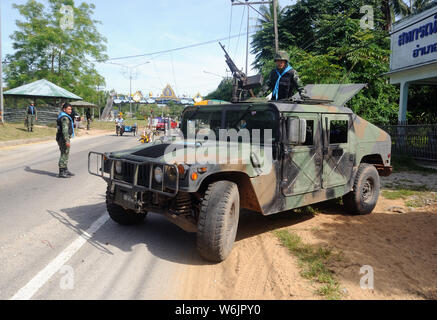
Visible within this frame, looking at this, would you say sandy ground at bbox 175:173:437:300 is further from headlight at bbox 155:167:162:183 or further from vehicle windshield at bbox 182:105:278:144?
vehicle windshield at bbox 182:105:278:144

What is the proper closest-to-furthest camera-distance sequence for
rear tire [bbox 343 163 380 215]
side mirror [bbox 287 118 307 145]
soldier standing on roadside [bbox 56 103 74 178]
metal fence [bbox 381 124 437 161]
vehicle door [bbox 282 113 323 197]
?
side mirror [bbox 287 118 307 145], vehicle door [bbox 282 113 323 197], rear tire [bbox 343 163 380 215], soldier standing on roadside [bbox 56 103 74 178], metal fence [bbox 381 124 437 161]

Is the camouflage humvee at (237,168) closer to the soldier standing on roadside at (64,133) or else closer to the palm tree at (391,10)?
the soldier standing on roadside at (64,133)

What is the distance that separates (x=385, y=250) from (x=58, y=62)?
35.6 m

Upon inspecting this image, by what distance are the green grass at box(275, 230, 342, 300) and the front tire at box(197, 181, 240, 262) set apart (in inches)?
36.0

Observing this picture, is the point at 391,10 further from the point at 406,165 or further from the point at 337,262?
the point at 337,262

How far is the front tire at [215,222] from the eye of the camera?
13.2 feet

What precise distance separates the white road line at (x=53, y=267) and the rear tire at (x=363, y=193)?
4.09 meters

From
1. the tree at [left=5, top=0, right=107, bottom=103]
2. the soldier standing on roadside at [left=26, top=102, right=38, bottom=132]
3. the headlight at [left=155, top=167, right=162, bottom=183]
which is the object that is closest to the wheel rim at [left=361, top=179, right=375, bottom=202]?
the headlight at [left=155, top=167, right=162, bottom=183]

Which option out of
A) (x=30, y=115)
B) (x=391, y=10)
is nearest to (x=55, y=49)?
(x=30, y=115)

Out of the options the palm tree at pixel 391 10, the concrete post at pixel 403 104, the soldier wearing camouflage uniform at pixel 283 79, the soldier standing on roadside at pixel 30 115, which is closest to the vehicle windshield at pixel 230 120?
the soldier wearing camouflage uniform at pixel 283 79

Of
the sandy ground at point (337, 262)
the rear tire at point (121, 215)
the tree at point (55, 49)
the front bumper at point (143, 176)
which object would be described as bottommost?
the sandy ground at point (337, 262)

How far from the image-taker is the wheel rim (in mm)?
6697

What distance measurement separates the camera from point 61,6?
34.1m
